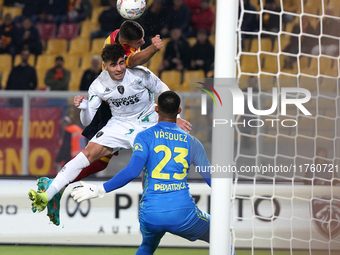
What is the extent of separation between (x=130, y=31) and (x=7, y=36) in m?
5.81

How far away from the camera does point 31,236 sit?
21.3ft

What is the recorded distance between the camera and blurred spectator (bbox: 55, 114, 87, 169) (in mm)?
6809

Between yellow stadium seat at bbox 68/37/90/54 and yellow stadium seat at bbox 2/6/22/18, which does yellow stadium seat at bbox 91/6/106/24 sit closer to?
yellow stadium seat at bbox 68/37/90/54

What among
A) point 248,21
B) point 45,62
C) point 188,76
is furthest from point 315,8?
point 45,62

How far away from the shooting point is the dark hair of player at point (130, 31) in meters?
4.65

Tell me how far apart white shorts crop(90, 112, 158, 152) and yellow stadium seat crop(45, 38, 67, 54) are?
5.31 meters

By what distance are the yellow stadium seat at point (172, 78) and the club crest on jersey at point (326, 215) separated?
13.7 feet

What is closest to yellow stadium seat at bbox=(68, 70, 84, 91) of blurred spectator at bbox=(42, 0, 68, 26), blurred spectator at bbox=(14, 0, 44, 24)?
blurred spectator at bbox=(42, 0, 68, 26)

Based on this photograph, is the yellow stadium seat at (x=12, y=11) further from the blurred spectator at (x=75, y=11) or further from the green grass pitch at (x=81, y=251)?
the green grass pitch at (x=81, y=251)

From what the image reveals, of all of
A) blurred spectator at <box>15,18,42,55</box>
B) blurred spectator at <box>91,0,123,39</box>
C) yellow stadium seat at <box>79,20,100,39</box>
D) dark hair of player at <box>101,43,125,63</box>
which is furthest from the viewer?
yellow stadium seat at <box>79,20,100,39</box>

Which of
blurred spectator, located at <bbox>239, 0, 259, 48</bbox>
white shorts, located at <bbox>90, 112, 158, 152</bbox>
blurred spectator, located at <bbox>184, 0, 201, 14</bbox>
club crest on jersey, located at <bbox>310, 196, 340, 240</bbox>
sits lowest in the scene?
club crest on jersey, located at <bbox>310, 196, 340, 240</bbox>

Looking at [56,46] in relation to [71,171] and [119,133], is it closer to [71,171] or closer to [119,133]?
[119,133]

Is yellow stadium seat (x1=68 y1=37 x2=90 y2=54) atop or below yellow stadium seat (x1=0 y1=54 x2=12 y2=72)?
atop

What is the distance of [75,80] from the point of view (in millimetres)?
8883
